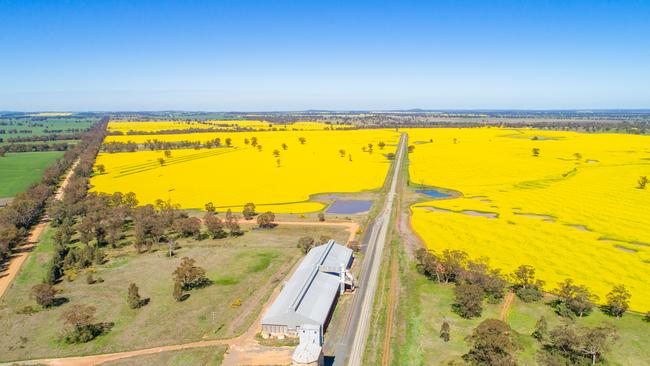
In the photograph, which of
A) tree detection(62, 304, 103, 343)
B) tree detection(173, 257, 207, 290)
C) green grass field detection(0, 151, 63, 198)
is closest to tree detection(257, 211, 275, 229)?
tree detection(173, 257, 207, 290)

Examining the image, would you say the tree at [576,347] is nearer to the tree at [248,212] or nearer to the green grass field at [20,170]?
the tree at [248,212]

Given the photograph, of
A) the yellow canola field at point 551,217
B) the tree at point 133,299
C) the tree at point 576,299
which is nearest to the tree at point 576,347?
the tree at point 576,299

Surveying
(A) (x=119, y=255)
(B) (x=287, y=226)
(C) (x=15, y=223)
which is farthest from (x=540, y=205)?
(C) (x=15, y=223)

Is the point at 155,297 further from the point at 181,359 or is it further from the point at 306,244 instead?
the point at 306,244

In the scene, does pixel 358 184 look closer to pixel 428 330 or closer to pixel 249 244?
pixel 249 244

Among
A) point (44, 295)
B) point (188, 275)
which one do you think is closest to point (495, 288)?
point (188, 275)
